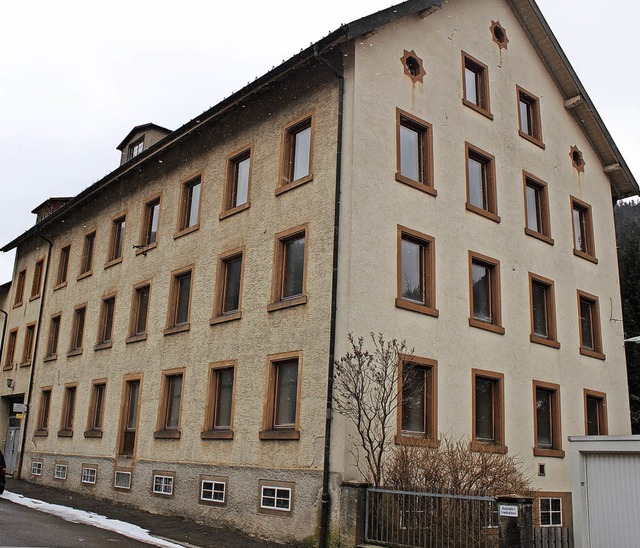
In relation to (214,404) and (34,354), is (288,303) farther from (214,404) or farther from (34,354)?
(34,354)

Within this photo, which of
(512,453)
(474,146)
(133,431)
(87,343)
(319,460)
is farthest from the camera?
(87,343)

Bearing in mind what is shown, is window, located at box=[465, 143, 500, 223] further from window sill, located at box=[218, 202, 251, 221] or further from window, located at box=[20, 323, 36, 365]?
window, located at box=[20, 323, 36, 365]

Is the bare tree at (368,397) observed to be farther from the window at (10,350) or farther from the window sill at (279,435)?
the window at (10,350)

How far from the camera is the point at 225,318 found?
724 inches

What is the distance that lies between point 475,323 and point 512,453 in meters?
3.28

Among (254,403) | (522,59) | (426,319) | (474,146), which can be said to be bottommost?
(254,403)

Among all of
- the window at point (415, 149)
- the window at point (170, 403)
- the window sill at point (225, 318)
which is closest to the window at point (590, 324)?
the window at point (415, 149)

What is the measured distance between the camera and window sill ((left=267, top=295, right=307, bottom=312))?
53.1 feet

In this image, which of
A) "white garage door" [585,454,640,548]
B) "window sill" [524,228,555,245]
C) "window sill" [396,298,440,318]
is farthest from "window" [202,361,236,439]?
"window sill" [524,228,555,245]

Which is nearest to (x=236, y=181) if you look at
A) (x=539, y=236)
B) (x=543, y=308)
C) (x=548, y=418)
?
(x=539, y=236)

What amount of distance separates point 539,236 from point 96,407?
14574mm

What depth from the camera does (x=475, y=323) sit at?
17.8m

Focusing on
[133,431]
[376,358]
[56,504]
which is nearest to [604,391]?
[376,358]

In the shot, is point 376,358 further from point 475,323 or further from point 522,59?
point 522,59
